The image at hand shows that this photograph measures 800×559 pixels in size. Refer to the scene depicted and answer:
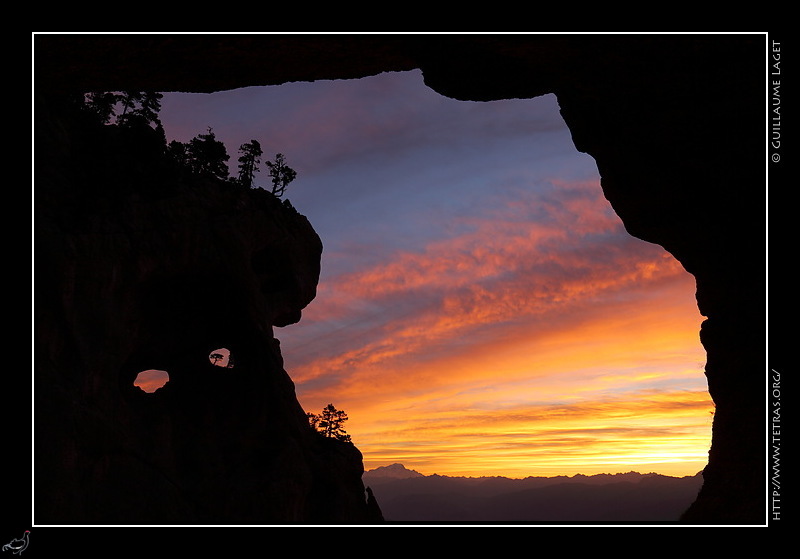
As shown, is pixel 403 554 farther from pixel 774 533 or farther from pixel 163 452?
pixel 163 452

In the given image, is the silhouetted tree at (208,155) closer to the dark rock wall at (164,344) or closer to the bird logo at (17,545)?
the dark rock wall at (164,344)

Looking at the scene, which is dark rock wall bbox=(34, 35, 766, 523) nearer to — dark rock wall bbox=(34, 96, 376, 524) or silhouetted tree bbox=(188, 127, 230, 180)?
dark rock wall bbox=(34, 96, 376, 524)

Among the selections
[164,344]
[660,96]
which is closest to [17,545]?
[660,96]

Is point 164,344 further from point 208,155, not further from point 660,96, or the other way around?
point 660,96

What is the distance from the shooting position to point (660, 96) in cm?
1106

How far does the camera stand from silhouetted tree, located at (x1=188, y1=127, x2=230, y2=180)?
42.7 metres

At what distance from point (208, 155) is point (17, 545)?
39112 mm

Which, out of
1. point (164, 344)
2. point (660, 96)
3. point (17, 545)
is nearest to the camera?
point (17, 545)

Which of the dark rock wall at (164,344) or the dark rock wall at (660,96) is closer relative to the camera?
the dark rock wall at (660,96)

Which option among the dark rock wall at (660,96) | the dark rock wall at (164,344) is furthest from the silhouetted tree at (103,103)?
the dark rock wall at (660,96)

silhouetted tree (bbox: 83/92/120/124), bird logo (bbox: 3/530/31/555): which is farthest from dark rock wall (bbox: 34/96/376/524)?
bird logo (bbox: 3/530/31/555)

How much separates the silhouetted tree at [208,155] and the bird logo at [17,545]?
124 ft

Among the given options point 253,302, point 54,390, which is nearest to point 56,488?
point 54,390

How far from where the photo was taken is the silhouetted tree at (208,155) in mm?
42656
